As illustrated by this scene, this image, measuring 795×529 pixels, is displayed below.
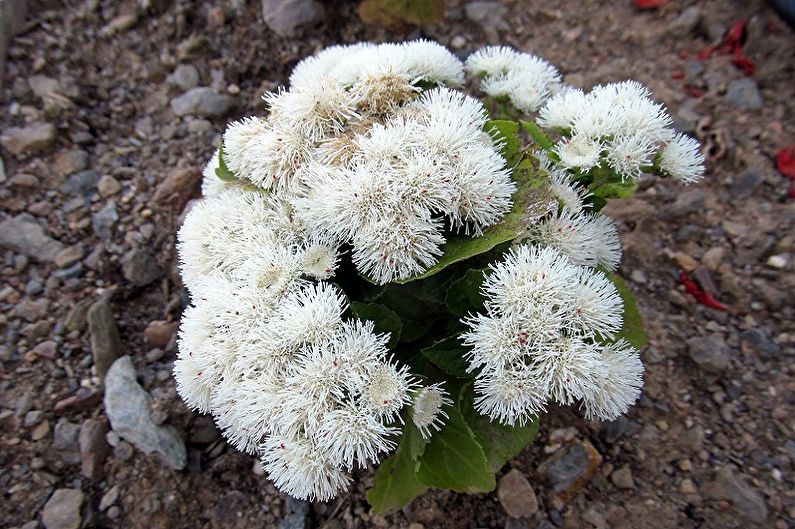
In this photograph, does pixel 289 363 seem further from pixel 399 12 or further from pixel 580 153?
pixel 399 12

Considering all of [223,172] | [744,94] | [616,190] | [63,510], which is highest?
[744,94]

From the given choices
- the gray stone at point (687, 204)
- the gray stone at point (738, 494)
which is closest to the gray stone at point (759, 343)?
the gray stone at point (738, 494)

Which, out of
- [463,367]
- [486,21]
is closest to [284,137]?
[463,367]

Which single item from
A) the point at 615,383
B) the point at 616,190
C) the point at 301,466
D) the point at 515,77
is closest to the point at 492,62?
the point at 515,77

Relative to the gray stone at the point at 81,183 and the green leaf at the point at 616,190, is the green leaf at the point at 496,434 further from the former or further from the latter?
the gray stone at the point at 81,183

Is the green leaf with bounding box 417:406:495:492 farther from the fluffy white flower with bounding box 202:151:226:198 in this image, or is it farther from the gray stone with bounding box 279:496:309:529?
the fluffy white flower with bounding box 202:151:226:198

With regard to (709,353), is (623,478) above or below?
below
